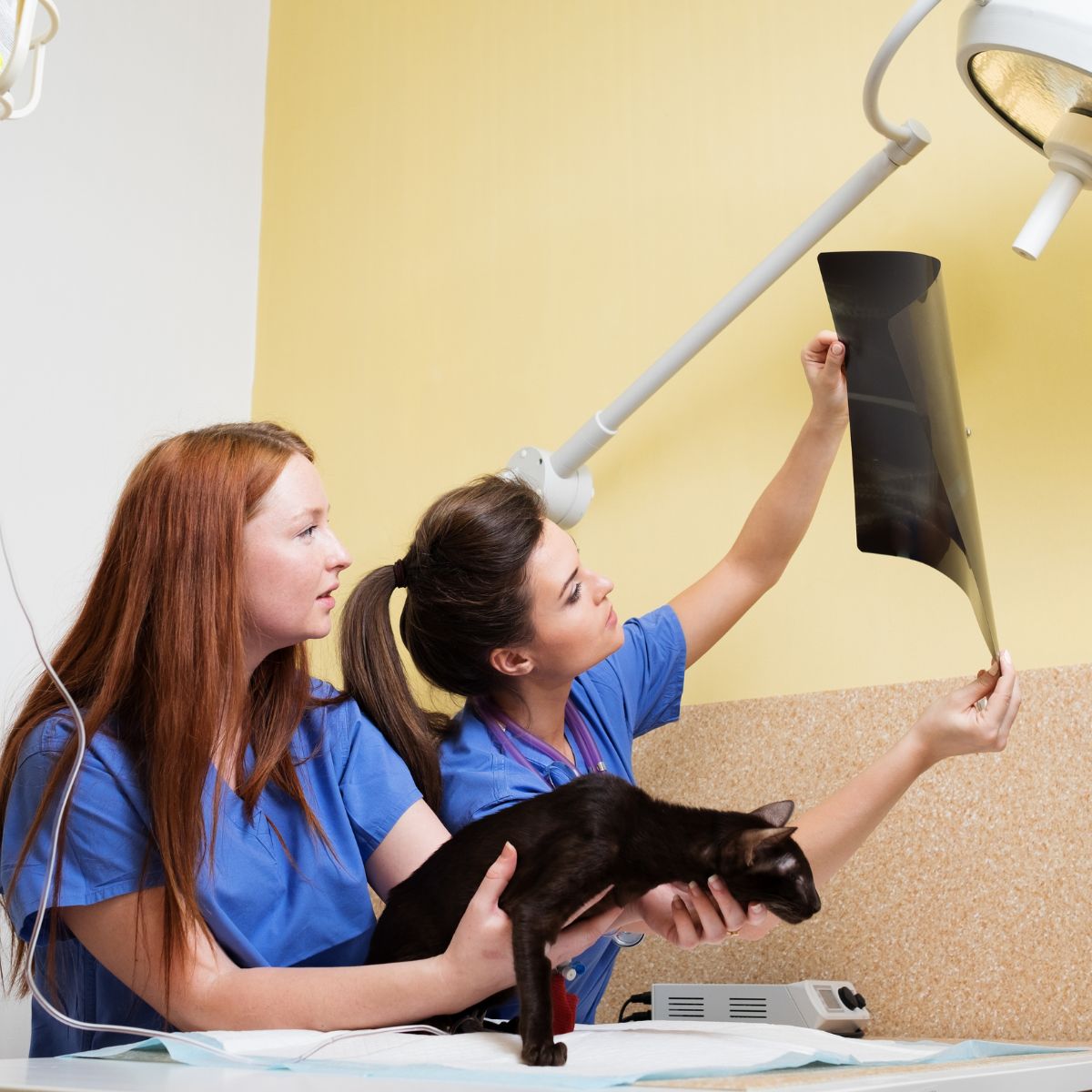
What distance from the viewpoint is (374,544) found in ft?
5.81

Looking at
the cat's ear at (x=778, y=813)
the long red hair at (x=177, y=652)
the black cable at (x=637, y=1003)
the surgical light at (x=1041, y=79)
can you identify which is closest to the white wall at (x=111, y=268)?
the long red hair at (x=177, y=652)

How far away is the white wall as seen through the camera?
1618 mm

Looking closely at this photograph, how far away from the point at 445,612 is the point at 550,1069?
585 millimetres

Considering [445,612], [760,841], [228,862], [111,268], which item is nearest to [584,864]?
[760,841]

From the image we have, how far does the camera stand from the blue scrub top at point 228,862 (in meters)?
0.92

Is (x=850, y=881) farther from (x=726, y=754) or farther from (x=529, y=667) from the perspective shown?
(x=529, y=667)

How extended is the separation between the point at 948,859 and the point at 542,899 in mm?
576

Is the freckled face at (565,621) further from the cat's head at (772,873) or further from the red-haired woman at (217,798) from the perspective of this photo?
the cat's head at (772,873)

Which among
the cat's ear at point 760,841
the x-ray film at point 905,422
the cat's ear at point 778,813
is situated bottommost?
the cat's ear at point 778,813

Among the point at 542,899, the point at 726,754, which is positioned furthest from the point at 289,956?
the point at 726,754

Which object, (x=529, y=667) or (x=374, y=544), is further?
(x=374, y=544)

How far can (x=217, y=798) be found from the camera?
0.98 m

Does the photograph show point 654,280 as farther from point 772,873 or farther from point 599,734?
point 772,873

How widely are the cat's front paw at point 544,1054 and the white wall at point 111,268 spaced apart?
3.31ft
